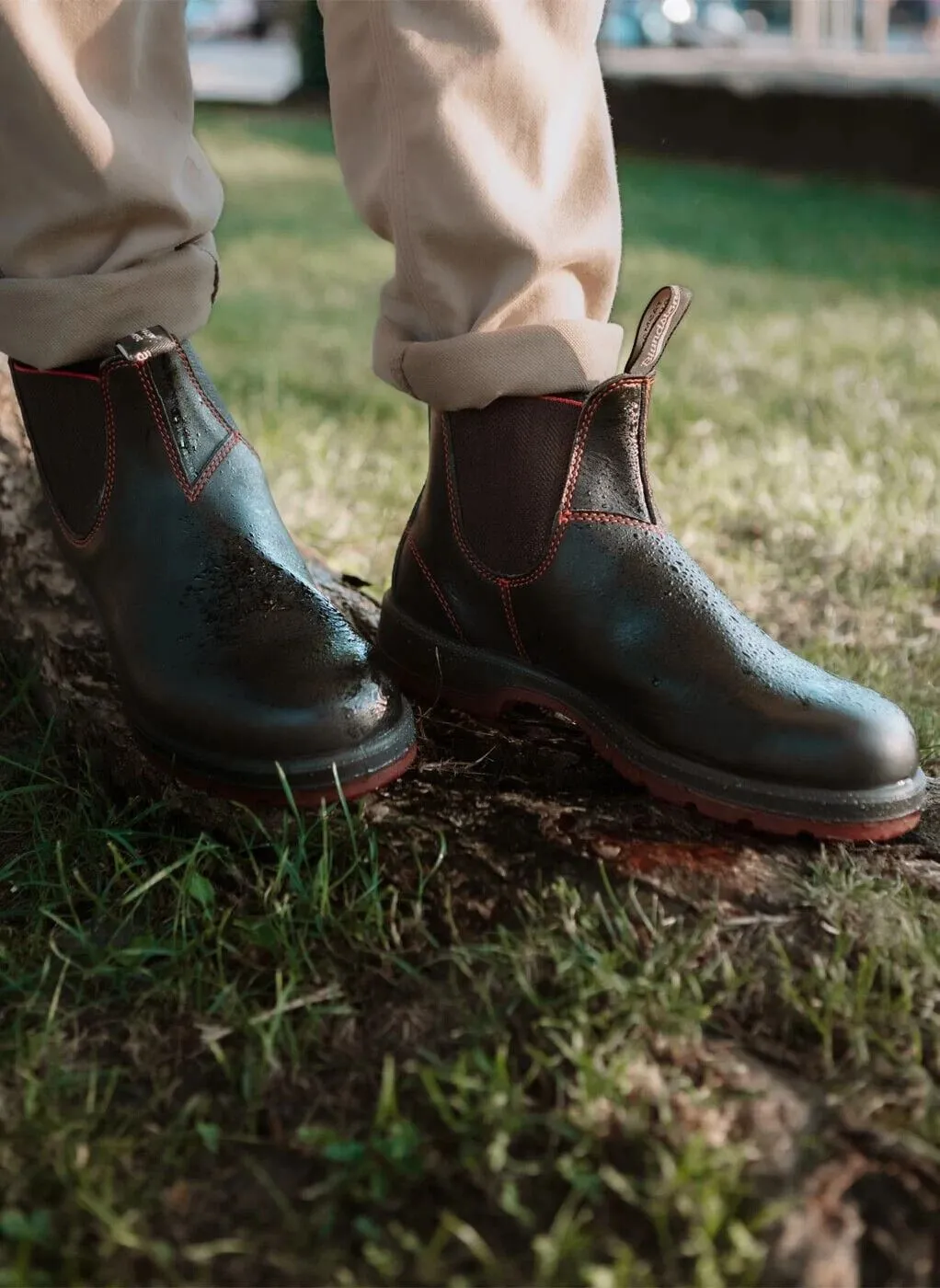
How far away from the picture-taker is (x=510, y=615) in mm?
1476

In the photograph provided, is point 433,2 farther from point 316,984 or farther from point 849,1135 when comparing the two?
point 849,1135

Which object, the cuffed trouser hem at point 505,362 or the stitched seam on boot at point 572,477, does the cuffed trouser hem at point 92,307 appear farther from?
the stitched seam on boot at point 572,477

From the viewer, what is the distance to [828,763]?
4.30 feet

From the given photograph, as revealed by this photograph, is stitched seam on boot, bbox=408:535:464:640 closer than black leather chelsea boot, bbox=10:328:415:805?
No

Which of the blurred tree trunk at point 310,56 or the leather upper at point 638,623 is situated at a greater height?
the leather upper at point 638,623

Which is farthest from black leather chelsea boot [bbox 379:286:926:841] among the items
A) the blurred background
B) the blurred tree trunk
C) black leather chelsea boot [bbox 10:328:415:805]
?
the blurred tree trunk

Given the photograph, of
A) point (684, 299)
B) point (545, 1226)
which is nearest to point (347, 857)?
point (545, 1226)

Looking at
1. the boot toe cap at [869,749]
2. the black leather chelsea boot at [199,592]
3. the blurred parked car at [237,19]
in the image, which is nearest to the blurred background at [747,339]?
the boot toe cap at [869,749]

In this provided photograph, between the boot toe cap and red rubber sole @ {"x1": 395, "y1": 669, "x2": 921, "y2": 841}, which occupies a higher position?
the boot toe cap

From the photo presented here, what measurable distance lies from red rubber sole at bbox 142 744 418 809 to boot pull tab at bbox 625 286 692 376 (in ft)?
1.53

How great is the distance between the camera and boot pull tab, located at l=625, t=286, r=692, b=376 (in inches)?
56.6

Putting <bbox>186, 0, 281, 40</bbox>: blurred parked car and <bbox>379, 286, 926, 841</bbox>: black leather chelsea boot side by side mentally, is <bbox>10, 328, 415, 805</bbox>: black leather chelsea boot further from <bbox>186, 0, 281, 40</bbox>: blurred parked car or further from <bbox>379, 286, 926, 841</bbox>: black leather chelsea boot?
<bbox>186, 0, 281, 40</bbox>: blurred parked car

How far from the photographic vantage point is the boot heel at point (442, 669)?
150 cm

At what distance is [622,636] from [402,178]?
20.9 inches
